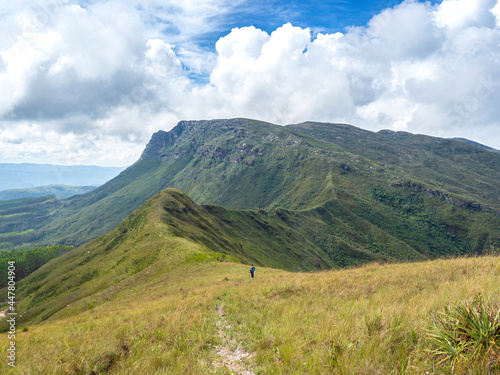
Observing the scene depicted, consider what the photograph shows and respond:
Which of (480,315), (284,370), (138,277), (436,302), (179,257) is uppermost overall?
(480,315)

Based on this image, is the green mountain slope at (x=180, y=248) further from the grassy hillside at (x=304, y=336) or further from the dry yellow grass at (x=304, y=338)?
the dry yellow grass at (x=304, y=338)

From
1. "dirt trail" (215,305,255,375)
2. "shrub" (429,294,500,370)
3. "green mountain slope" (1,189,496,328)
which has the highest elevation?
"shrub" (429,294,500,370)

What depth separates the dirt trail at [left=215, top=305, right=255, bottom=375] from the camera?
18.1 ft

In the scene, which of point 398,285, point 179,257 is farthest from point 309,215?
point 398,285

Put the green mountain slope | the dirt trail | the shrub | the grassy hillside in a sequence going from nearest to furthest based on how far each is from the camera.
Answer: the shrub
the grassy hillside
the dirt trail
the green mountain slope

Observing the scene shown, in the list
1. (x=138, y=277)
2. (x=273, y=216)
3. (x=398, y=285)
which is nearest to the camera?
(x=398, y=285)

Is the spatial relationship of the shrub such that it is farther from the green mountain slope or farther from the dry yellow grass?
the green mountain slope

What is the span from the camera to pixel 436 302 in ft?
21.4

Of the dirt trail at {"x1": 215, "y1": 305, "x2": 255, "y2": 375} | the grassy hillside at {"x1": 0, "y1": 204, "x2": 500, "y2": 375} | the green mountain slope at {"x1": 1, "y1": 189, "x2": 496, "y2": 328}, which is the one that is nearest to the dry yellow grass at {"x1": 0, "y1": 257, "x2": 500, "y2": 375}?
the grassy hillside at {"x1": 0, "y1": 204, "x2": 500, "y2": 375}

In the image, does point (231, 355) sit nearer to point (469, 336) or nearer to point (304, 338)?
point (304, 338)

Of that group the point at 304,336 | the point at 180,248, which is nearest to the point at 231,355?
the point at 304,336

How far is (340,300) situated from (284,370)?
4.91 metres

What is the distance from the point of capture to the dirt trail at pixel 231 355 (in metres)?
5.53

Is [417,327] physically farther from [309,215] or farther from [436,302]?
[309,215]
